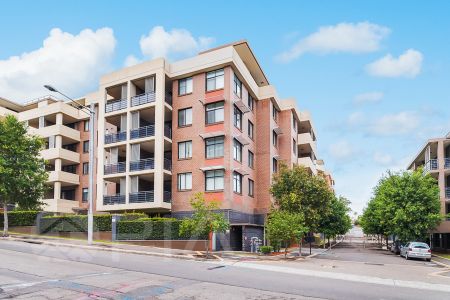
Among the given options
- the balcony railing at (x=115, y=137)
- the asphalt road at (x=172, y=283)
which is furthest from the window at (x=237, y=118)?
the asphalt road at (x=172, y=283)

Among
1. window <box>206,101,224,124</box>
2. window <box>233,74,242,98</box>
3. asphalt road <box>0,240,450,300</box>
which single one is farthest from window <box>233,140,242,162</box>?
asphalt road <box>0,240,450,300</box>

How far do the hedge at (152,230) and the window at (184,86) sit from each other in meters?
12.7

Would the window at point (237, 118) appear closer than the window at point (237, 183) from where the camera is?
No

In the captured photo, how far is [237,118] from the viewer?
40.0 m

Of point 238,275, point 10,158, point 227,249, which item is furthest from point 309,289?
point 10,158

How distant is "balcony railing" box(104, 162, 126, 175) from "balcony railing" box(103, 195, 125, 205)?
92.5 inches

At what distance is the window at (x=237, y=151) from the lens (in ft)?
126

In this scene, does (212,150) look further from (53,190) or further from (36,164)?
(53,190)

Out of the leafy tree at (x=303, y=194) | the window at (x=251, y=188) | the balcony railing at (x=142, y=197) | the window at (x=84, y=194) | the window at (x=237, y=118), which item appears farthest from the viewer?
the window at (x=84, y=194)

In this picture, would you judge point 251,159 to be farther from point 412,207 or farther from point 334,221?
point 334,221

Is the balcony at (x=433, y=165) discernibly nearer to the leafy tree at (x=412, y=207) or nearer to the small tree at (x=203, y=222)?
the leafy tree at (x=412, y=207)

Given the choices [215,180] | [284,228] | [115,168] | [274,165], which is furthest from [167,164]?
[284,228]

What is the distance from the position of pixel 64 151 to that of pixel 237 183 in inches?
993

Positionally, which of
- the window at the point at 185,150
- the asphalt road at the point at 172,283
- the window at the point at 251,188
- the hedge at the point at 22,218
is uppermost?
the window at the point at 185,150
